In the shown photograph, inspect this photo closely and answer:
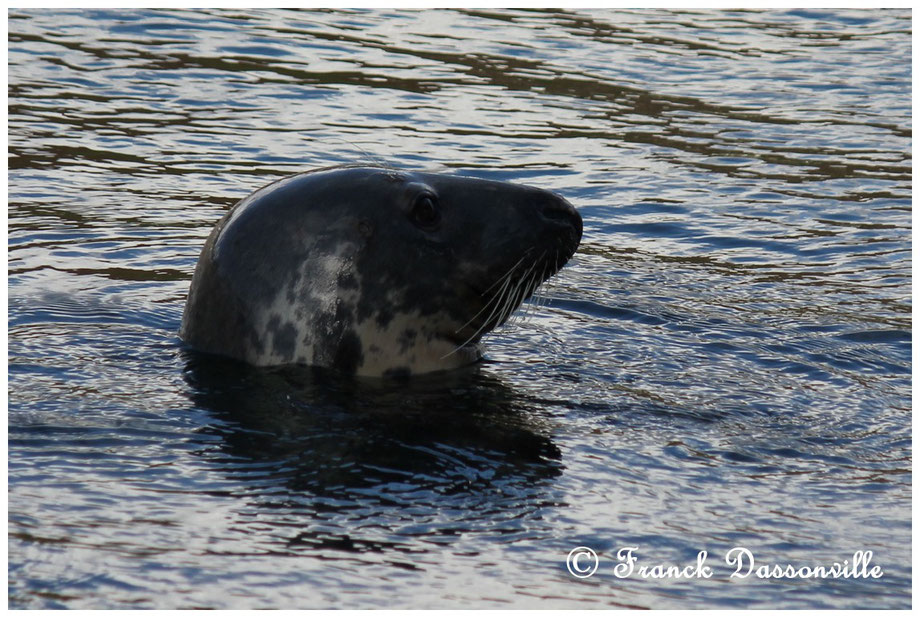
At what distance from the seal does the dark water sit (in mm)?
204

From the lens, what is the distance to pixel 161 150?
12.1 metres

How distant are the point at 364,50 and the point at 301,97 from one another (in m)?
1.85

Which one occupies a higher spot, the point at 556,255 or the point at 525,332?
the point at 556,255

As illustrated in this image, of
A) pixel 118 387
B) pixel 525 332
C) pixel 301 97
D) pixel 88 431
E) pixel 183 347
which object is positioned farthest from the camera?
pixel 301 97

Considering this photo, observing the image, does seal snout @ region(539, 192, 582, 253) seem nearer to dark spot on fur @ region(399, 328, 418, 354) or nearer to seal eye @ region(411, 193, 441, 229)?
seal eye @ region(411, 193, 441, 229)

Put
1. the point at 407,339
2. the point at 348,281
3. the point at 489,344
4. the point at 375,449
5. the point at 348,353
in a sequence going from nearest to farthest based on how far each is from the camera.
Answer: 1. the point at 375,449
2. the point at 348,281
3. the point at 348,353
4. the point at 407,339
5. the point at 489,344

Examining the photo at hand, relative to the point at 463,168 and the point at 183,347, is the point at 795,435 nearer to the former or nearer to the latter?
the point at 183,347

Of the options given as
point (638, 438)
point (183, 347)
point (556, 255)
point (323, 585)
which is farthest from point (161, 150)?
point (323, 585)

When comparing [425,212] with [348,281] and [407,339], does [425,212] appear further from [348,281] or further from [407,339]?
[407,339]

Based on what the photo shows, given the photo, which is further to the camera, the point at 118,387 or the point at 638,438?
the point at 118,387

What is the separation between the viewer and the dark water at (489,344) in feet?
16.6

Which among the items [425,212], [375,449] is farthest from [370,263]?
[375,449]

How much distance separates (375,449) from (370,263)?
3.73ft

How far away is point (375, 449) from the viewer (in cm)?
609
